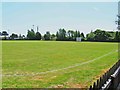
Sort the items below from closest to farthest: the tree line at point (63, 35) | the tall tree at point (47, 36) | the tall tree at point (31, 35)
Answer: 1. the tree line at point (63, 35)
2. the tall tree at point (47, 36)
3. the tall tree at point (31, 35)

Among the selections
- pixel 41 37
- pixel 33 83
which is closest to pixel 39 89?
pixel 33 83

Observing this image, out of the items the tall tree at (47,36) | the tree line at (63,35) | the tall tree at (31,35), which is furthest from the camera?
the tall tree at (31,35)

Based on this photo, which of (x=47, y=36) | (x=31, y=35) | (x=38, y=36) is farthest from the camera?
(x=47, y=36)

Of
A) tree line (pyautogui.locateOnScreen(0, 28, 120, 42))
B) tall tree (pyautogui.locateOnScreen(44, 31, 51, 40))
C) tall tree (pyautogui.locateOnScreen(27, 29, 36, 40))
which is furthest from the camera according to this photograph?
tall tree (pyautogui.locateOnScreen(27, 29, 36, 40))

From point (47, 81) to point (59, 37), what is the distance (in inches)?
3503

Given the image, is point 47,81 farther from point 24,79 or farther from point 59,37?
point 59,37

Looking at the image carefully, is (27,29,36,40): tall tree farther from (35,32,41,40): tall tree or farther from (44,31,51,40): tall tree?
(44,31,51,40): tall tree

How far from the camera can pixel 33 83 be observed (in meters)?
7.41

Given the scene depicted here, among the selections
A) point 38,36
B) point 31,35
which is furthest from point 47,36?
point 31,35

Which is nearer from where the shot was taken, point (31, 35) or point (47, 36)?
Answer: point (31, 35)

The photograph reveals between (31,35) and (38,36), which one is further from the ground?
(31,35)

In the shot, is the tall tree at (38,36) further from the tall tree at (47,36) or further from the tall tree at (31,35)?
the tall tree at (47,36)

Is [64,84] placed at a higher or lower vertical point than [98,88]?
lower

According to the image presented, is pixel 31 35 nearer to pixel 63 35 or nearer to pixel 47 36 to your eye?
pixel 47 36
